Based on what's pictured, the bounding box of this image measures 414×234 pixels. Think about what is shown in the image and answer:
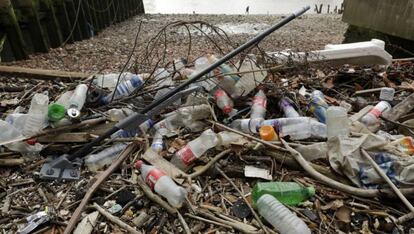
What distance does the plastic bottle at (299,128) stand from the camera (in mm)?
2469

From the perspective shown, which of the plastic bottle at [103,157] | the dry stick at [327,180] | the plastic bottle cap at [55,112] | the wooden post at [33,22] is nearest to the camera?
the dry stick at [327,180]

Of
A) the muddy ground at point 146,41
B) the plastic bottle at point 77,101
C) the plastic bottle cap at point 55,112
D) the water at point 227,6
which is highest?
the plastic bottle cap at point 55,112

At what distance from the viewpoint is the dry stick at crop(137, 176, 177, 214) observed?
186 centimetres

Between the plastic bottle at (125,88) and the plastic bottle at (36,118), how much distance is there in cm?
56

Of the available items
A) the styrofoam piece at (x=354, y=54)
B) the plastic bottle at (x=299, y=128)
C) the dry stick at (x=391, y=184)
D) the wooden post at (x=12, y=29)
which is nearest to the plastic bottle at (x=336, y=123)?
the plastic bottle at (x=299, y=128)

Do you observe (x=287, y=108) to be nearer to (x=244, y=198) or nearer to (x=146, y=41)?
(x=244, y=198)

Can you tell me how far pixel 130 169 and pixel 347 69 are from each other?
3.02m

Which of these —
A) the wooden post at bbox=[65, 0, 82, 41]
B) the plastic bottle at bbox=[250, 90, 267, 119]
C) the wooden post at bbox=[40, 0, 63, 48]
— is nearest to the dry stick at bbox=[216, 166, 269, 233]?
the plastic bottle at bbox=[250, 90, 267, 119]

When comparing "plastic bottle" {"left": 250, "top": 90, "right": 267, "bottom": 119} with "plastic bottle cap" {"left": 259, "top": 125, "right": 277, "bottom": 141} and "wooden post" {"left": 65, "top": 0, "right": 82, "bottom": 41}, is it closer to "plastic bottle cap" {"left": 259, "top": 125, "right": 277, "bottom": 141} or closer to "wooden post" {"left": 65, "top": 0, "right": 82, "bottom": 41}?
"plastic bottle cap" {"left": 259, "top": 125, "right": 277, "bottom": 141}

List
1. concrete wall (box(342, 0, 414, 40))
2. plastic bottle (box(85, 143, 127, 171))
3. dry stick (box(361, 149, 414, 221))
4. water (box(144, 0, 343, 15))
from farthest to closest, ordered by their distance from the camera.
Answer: water (box(144, 0, 343, 15)) < concrete wall (box(342, 0, 414, 40)) < plastic bottle (box(85, 143, 127, 171)) < dry stick (box(361, 149, 414, 221))

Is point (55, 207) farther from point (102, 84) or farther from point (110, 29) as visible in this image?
point (110, 29)

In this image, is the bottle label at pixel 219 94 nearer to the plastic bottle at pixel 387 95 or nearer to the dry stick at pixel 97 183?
the dry stick at pixel 97 183

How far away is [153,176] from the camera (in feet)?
6.51

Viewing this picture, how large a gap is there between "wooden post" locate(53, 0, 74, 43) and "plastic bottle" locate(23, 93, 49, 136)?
23.6 feet
